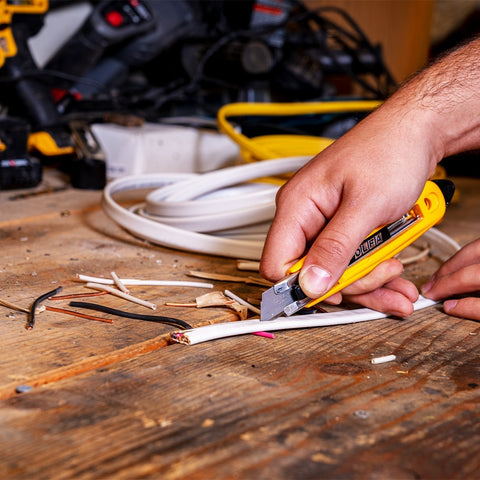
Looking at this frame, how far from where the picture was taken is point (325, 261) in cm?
55

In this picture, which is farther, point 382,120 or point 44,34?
point 44,34

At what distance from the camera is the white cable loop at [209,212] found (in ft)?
2.88

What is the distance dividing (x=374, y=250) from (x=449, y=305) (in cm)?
13

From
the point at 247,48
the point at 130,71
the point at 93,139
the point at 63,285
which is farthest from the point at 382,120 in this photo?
the point at 130,71

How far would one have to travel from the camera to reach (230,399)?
0.48m

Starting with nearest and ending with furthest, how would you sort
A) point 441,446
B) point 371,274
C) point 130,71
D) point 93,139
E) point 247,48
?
point 441,446 < point 371,274 < point 93,139 < point 247,48 < point 130,71

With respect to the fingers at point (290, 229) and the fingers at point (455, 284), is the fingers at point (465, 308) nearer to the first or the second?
the fingers at point (455, 284)

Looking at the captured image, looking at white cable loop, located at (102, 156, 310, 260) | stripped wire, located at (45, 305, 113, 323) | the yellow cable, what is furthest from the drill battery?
stripped wire, located at (45, 305, 113, 323)

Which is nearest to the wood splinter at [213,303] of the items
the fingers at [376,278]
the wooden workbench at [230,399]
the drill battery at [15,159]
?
the wooden workbench at [230,399]

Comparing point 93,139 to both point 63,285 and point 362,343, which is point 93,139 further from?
point 362,343

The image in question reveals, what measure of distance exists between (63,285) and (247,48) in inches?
50.1

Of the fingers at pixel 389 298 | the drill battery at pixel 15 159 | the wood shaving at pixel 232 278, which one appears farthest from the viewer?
the drill battery at pixel 15 159

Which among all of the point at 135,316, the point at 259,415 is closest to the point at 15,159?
the point at 135,316

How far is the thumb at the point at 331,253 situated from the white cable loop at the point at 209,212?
0.30 metres
